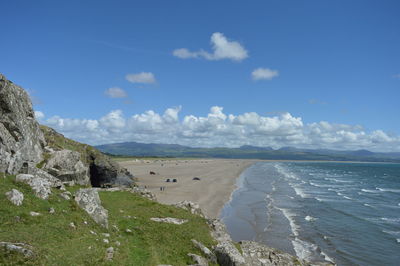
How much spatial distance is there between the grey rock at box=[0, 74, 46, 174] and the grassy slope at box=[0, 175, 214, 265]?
3614 millimetres

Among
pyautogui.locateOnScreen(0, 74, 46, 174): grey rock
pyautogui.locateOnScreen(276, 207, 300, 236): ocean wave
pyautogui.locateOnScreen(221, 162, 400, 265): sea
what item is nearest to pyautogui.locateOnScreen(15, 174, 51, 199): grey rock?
pyautogui.locateOnScreen(0, 74, 46, 174): grey rock

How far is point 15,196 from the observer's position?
1794 cm

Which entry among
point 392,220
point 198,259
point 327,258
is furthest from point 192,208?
point 392,220

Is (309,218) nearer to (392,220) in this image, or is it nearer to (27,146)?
(392,220)

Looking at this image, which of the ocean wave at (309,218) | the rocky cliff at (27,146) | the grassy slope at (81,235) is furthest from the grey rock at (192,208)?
the ocean wave at (309,218)

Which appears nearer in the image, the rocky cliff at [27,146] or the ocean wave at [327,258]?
the rocky cliff at [27,146]

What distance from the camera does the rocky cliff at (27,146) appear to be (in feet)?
81.3

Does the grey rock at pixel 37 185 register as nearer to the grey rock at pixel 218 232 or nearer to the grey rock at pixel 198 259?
the grey rock at pixel 198 259

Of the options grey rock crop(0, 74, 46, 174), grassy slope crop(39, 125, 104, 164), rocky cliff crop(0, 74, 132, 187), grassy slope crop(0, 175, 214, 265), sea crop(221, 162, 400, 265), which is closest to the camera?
grassy slope crop(0, 175, 214, 265)

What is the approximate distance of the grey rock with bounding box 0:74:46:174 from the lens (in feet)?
79.7

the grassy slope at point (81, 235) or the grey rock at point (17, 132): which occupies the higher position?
the grey rock at point (17, 132)

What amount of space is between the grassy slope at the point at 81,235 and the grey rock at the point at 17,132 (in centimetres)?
361

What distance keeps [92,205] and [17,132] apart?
12637mm

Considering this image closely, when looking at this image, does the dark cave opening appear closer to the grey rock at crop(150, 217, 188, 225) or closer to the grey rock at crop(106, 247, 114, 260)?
the grey rock at crop(150, 217, 188, 225)
